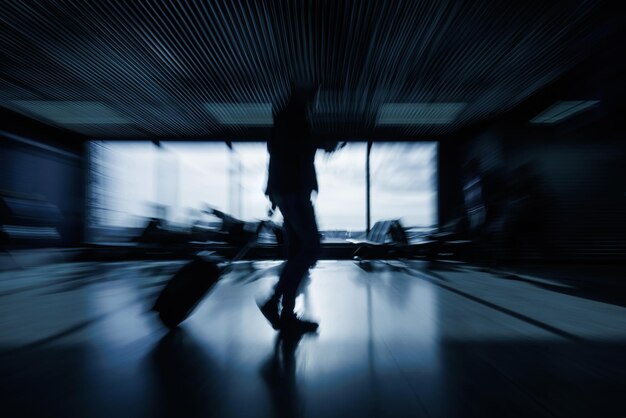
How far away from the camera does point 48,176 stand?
23.8ft

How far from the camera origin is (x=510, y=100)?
19.7 feet

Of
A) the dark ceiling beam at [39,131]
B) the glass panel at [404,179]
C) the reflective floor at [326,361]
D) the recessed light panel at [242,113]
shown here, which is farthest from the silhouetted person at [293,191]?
the dark ceiling beam at [39,131]

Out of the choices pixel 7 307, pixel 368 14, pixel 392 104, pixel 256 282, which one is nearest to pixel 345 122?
pixel 392 104

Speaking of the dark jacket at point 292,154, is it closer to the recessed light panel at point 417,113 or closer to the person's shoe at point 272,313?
the person's shoe at point 272,313

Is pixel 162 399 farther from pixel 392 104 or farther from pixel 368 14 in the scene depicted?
pixel 392 104

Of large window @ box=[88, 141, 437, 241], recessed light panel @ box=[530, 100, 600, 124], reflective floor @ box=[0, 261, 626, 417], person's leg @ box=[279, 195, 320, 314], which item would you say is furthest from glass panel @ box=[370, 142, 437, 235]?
person's leg @ box=[279, 195, 320, 314]

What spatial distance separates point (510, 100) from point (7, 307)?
7.81m

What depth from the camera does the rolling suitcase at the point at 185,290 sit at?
1751 millimetres

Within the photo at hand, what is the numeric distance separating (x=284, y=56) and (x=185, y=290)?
4.03 metres

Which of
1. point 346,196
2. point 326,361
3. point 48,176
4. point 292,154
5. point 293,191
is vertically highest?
point 48,176

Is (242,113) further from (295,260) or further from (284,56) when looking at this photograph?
(295,260)

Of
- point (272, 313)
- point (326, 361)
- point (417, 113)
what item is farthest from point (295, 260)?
point (417, 113)

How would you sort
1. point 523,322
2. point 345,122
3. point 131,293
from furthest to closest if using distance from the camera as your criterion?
point 345,122 → point 131,293 → point 523,322

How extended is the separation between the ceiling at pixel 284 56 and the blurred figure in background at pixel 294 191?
273 cm
